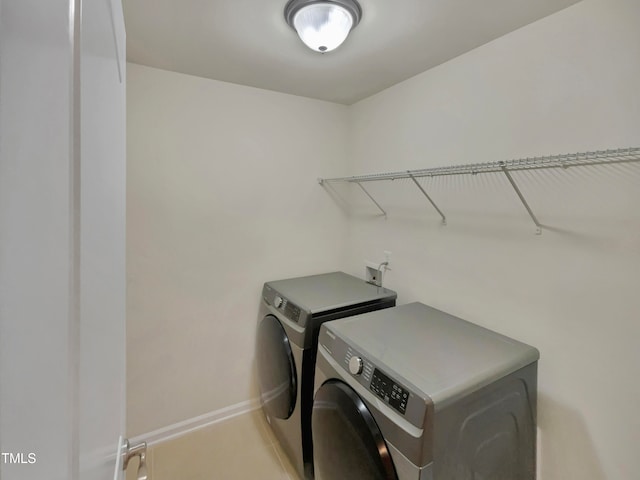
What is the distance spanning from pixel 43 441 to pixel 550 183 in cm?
166

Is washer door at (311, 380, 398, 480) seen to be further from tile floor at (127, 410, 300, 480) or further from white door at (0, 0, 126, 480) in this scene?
white door at (0, 0, 126, 480)

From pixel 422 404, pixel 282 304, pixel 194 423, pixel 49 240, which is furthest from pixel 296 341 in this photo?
pixel 49 240

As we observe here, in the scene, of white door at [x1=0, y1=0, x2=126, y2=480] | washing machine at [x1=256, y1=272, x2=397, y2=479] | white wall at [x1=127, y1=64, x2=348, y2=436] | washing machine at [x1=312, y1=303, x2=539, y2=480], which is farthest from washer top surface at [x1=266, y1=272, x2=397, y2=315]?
white door at [x1=0, y1=0, x2=126, y2=480]

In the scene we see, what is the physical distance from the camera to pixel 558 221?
4.14 ft

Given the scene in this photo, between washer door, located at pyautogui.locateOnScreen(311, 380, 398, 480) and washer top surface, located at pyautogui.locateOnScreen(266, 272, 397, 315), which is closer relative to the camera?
washer door, located at pyautogui.locateOnScreen(311, 380, 398, 480)

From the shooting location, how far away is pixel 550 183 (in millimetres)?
1273

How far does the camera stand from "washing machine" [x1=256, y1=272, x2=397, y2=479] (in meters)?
1.63

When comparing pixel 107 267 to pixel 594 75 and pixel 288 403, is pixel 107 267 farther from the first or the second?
pixel 594 75

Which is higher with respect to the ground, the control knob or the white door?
the white door

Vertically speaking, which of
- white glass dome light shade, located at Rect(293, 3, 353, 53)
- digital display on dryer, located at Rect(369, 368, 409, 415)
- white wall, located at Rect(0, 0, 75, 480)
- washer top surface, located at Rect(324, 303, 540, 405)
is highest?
white glass dome light shade, located at Rect(293, 3, 353, 53)

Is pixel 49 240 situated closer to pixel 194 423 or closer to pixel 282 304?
pixel 282 304

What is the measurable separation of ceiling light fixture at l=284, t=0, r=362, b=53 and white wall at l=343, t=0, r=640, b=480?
2.48 feet

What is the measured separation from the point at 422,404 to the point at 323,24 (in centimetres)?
147

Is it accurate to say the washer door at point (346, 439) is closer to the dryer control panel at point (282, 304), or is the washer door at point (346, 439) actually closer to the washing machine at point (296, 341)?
the washing machine at point (296, 341)
